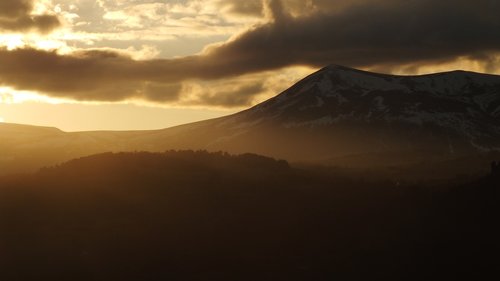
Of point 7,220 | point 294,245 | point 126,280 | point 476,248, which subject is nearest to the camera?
point 126,280

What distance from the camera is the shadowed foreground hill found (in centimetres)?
14500

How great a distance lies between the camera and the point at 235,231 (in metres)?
168

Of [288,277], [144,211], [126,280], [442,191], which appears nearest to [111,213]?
[144,211]

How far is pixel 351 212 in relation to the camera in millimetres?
176625

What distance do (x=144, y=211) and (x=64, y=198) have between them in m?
20.2

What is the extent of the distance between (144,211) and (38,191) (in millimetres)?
28719

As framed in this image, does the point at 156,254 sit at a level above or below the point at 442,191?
below

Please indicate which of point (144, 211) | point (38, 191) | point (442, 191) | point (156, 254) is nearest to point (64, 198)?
point (38, 191)

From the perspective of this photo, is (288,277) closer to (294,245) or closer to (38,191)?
(294,245)

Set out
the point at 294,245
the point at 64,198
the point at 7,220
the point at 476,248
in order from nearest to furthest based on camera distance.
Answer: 1. the point at 476,248
2. the point at 294,245
3. the point at 7,220
4. the point at 64,198

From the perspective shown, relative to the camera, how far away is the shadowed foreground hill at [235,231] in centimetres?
14500

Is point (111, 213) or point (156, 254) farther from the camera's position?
point (111, 213)

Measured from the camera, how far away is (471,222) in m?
162

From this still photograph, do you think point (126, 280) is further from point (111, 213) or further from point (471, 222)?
point (471, 222)
